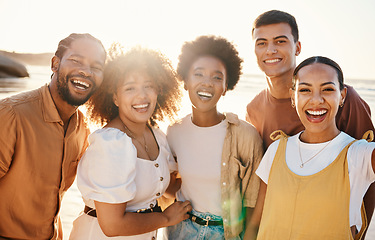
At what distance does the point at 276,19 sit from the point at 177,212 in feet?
7.28

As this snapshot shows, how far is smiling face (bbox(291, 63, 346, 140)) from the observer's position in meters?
2.40

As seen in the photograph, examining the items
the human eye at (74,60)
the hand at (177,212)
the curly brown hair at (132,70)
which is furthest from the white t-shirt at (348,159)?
the human eye at (74,60)

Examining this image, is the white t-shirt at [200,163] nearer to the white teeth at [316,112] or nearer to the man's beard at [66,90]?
the white teeth at [316,112]

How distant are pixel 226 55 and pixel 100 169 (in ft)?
5.79

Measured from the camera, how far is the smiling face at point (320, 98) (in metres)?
2.40

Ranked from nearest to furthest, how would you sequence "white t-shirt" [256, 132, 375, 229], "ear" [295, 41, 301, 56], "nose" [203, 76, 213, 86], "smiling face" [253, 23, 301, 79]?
"white t-shirt" [256, 132, 375, 229], "nose" [203, 76, 213, 86], "smiling face" [253, 23, 301, 79], "ear" [295, 41, 301, 56]

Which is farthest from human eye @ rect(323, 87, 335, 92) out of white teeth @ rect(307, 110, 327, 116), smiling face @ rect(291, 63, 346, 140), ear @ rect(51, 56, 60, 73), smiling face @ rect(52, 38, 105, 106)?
ear @ rect(51, 56, 60, 73)

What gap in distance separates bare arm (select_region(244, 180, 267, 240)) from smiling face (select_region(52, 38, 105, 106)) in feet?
5.59

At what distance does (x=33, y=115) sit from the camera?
265 cm

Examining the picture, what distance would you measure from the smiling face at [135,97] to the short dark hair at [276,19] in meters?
1.50

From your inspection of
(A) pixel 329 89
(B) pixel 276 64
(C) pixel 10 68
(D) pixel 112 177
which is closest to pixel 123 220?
(D) pixel 112 177

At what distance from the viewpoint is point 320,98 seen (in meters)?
2.39

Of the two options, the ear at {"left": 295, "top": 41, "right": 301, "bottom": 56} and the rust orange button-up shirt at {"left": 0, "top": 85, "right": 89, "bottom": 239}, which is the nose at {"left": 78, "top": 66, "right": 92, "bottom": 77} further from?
the ear at {"left": 295, "top": 41, "right": 301, "bottom": 56}

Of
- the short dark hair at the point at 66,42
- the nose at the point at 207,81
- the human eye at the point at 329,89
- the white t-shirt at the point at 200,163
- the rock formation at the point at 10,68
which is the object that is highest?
the short dark hair at the point at 66,42
